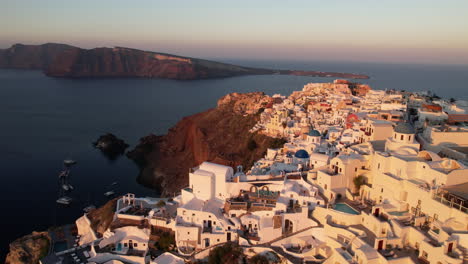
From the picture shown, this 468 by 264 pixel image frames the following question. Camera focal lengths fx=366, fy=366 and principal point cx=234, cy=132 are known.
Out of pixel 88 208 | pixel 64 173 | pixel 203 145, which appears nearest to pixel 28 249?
pixel 88 208

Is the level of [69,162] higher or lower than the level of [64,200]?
higher

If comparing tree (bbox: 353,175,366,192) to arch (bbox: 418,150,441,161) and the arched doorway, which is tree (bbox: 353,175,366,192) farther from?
the arched doorway

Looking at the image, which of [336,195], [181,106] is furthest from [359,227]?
[181,106]

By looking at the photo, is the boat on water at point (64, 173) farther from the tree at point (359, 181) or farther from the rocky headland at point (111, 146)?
the tree at point (359, 181)

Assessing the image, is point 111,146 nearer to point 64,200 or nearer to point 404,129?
point 64,200

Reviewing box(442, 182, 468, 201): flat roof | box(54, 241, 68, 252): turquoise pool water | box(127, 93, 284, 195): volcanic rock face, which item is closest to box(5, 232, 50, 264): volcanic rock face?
box(54, 241, 68, 252): turquoise pool water

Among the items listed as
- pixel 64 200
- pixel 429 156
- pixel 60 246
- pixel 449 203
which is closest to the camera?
pixel 449 203

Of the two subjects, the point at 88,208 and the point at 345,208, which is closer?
the point at 345,208
